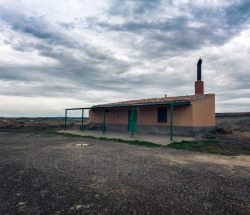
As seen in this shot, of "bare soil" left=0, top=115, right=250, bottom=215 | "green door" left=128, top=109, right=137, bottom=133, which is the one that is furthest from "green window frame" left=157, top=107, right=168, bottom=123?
"bare soil" left=0, top=115, right=250, bottom=215

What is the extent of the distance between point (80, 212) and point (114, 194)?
3.70 feet

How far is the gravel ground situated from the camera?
460 centimetres

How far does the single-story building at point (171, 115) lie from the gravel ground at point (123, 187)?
8381 millimetres

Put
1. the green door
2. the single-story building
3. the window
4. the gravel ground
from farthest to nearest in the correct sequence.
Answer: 1. the green door
2. the window
3. the single-story building
4. the gravel ground

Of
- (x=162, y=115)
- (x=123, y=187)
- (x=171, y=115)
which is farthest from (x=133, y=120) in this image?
(x=123, y=187)

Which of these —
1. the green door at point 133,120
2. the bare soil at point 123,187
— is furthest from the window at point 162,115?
the bare soil at point 123,187

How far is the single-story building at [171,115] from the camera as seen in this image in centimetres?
1838

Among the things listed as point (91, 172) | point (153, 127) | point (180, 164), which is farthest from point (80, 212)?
point (153, 127)

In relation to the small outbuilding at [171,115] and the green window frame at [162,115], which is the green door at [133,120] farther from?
the green window frame at [162,115]

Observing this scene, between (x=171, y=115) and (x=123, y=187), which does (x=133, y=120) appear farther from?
(x=123, y=187)

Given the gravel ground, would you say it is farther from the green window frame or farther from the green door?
the green door

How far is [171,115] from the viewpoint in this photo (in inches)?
642

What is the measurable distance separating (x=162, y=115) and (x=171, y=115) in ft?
12.3

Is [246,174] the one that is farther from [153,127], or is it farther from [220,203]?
[153,127]
